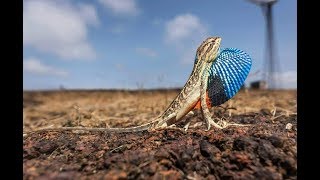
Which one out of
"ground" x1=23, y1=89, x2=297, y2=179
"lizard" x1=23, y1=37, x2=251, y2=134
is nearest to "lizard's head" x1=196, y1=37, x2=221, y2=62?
"lizard" x1=23, y1=37, x2=251, y2=134

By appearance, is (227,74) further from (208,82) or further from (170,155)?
(170,155)

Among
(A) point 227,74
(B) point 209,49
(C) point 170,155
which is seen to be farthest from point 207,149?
(B) point 209,49

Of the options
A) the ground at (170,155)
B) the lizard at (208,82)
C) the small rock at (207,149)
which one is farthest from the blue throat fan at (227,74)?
the small rock at (207,149)

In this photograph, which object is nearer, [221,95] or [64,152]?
[64,152]

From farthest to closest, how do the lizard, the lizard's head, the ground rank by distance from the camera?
the lizard's head
the lizard
the ground

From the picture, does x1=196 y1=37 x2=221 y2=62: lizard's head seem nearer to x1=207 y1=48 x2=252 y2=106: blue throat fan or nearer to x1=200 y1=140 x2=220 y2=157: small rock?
x1=207 y1=48 x2=252 y2=106: blue throat fan
